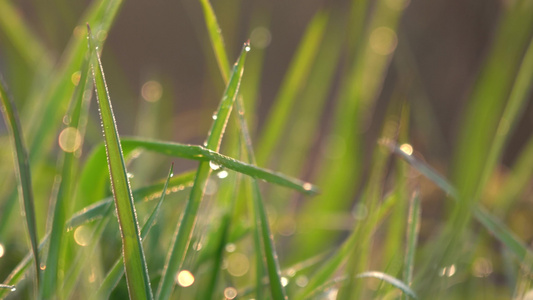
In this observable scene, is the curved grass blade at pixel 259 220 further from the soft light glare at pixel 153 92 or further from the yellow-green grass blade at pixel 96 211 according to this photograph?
the soft light glare at pixel 153 92

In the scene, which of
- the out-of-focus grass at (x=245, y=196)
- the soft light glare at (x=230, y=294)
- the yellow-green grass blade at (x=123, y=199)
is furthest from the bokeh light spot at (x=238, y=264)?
the yellow-green grass blade at (x=123, y=199)

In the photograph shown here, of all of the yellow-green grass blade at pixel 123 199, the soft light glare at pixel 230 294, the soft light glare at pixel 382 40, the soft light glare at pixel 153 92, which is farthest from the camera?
the soft light glare at pixel 382 40

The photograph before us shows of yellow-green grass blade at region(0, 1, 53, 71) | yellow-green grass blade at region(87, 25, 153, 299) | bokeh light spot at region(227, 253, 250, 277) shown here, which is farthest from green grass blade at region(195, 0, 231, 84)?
yellow-green grass blade at region(0, 1, 53, 71)

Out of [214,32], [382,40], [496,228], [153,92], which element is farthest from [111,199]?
[382,40]

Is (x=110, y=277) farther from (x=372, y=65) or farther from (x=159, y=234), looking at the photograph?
(x=372, y=65)

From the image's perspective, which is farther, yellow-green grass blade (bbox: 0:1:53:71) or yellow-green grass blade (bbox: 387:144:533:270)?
yellow-green grass blade (bbox: 0:1:53:71)

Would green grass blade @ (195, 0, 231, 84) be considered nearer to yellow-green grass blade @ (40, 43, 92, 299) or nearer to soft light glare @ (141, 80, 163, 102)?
yellow-green grass blade @ (40, 43, 92, 299)

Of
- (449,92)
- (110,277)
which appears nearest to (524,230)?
(110,277)
